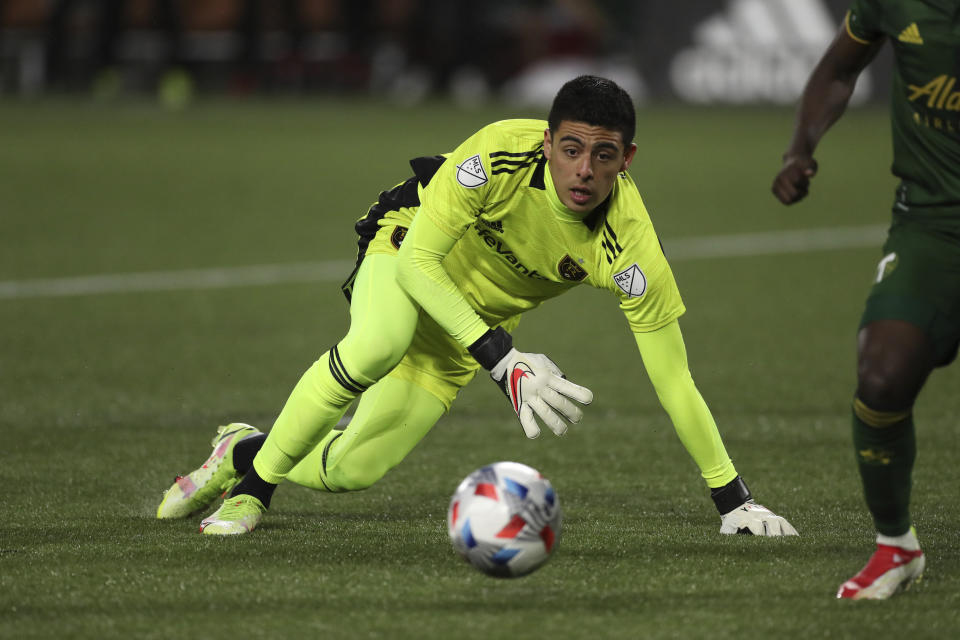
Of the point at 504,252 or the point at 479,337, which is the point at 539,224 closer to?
the point at 504,252

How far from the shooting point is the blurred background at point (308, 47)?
35.7 meters

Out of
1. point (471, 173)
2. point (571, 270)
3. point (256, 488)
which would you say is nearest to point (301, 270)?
point (256, 488)

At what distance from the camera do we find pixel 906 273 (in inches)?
175

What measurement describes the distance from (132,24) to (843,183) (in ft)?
72.7

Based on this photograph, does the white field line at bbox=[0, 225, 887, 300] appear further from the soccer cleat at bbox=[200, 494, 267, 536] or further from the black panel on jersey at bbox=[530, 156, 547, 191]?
the black panel on jersey at bbox=[530, 156, 547, 191]

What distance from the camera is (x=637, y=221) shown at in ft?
17.3

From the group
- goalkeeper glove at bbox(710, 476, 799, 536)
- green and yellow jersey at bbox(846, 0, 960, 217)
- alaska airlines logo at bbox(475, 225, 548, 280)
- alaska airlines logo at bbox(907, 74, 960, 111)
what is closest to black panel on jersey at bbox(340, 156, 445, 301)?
alaska airlines logo at bbox(475, 225, 548, 280)

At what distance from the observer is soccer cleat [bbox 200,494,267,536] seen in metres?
5.46

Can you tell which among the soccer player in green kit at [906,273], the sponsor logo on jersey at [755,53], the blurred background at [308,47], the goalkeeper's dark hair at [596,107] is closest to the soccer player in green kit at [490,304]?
the goalkeeper's dark hair at [596,107]

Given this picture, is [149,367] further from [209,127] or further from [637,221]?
[209,127]

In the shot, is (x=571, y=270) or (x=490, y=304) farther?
(x=490, y=304)

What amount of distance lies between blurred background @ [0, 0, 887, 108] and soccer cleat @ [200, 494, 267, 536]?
96.2ft

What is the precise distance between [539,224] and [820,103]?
119 cm

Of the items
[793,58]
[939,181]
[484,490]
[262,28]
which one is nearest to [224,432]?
[484,490]
